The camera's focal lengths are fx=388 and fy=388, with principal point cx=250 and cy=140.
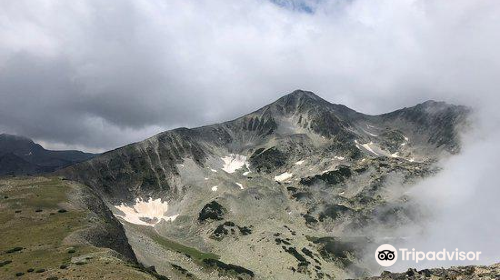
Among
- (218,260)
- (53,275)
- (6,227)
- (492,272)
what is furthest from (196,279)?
(492,272)

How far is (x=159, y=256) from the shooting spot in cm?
16538

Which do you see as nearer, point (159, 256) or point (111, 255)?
point (111, 255)

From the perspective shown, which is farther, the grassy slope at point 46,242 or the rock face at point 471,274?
the grassy slope at point 46,242

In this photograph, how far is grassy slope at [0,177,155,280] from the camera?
198ft

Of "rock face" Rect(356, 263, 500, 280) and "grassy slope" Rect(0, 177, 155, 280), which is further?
"grassy slope" Rect(0, 177, 155, 280)

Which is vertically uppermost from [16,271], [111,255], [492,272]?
[492,272]

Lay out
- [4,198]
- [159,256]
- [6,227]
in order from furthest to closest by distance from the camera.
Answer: [159,256] < [4,198] < [6,227]

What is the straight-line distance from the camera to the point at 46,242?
79.7 meters

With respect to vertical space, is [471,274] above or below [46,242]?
above

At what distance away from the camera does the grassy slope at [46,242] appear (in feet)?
198

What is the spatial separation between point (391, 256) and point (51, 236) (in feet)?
238

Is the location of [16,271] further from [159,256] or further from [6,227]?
[159,256]

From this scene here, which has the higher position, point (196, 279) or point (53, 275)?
point (196, 279)

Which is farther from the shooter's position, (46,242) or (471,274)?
(46,242)
